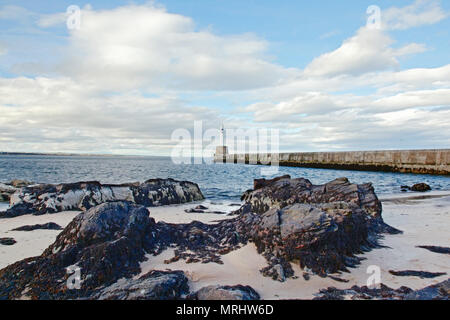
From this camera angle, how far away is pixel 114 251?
382 cm

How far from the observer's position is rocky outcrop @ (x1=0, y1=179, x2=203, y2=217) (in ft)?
26.1

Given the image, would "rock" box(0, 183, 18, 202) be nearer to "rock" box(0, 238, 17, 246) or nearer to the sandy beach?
the sandy beach

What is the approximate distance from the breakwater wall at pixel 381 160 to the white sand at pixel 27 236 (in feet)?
102

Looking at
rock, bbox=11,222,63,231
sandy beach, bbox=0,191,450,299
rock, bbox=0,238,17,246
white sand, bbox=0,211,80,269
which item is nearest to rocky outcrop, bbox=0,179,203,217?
white sand, bbox=0,211,80,269

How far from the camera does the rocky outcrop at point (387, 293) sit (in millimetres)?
2883

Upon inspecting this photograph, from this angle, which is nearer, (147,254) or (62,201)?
(147,254)

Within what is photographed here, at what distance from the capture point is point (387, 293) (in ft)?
10.1

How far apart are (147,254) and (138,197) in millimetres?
5431

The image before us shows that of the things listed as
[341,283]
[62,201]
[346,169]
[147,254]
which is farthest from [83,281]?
[346,169]

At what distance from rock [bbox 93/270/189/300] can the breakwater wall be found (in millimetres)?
31038

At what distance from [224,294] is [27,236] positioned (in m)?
4.69
